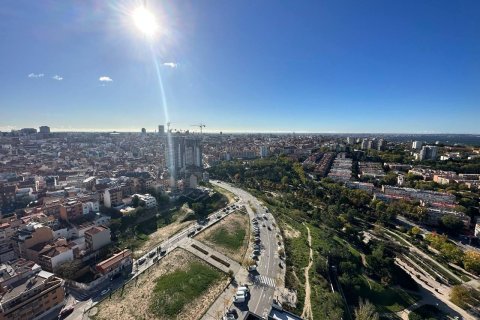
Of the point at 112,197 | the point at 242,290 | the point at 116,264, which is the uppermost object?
the point at 112,197

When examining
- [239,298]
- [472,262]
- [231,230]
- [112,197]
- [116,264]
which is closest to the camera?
[239,298]

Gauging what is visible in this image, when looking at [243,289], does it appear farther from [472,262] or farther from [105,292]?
[472,262]

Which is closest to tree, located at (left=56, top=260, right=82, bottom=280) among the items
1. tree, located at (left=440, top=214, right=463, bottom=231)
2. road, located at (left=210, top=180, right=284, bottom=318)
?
road, located at (left=210, top=180, right=284, bottom=318)

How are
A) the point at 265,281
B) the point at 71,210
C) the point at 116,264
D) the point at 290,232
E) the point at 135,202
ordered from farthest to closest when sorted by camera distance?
the point at 135,202 < the point at 290,232 < the point at 71,210 < the point at 116,264 < the point at 265,281

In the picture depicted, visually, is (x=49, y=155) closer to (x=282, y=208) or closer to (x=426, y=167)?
(x=282, y=208)

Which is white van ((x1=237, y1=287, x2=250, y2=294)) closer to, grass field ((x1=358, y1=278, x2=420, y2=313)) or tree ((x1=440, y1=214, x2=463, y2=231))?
grass field ((x1=358, y1=278, x2=420, y2=313))

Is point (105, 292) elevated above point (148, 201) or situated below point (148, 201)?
below

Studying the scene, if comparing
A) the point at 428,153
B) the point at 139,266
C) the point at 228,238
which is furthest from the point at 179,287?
the point at 428,153

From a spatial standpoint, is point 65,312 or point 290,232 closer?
point 65,312
